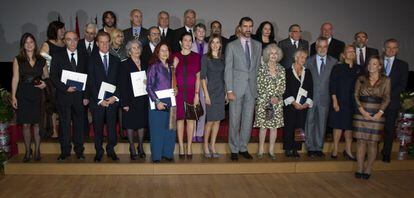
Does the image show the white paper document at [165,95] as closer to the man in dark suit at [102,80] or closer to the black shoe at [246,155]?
the man in dark suit at [102,80]

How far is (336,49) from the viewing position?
5672mm

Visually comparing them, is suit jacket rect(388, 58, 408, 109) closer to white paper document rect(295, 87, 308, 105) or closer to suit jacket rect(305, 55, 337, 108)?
suit jacket rect(305, 55, 337, 108)

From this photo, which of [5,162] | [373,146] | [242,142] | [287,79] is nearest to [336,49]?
[287,79]

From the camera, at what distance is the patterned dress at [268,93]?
476 cm

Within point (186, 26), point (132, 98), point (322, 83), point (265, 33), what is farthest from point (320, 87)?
point (132, 98)

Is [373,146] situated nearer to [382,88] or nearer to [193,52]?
[382,88]

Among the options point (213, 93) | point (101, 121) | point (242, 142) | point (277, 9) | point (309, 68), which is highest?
point (277, 9)

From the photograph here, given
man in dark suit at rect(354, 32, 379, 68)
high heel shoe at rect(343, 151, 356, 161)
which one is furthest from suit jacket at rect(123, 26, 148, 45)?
high heel shoe at rect(343, 151, 356, 161)

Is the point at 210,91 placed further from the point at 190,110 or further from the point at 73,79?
the point at 73,79

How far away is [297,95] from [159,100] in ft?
5.64

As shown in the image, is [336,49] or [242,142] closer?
[242,142]

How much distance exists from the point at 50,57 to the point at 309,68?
326cm

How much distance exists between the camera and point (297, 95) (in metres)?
4.88

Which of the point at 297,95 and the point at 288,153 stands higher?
the point at 297,95
